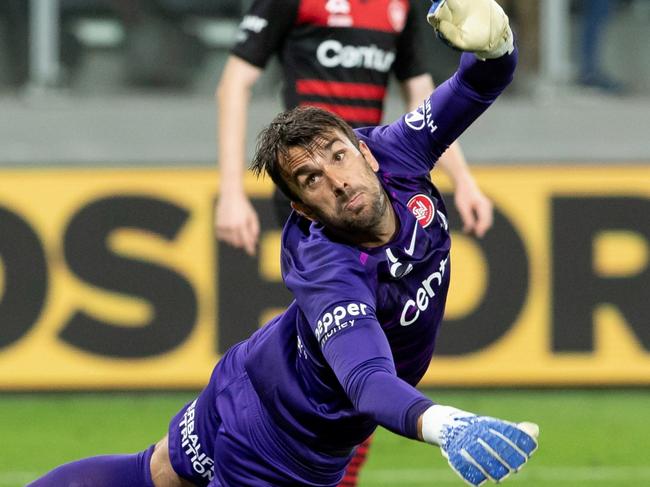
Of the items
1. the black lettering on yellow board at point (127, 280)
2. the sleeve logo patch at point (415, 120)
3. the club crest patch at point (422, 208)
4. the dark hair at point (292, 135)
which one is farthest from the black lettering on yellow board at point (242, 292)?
the dark hair at point (292, 135)

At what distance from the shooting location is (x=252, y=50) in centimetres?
512

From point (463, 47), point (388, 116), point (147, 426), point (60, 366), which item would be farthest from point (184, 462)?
point (388, 116)

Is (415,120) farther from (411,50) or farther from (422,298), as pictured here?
(411,50)

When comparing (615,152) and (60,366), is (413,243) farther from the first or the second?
(615,152)

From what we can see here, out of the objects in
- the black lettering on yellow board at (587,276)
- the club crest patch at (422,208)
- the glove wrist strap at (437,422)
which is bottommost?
the black lettering on yellow board at (587,276)

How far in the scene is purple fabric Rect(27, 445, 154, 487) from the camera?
429 cm

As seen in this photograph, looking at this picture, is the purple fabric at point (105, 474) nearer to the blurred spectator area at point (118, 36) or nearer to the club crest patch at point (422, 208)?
the club crest patch at point (422, 208)

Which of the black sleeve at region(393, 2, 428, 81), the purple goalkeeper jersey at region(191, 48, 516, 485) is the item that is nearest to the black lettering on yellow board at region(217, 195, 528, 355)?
the black sleeve at region(393, 2, 428, 81)

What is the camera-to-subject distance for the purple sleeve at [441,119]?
3.85m

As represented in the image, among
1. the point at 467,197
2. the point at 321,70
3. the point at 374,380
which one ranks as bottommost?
the point at 467,197

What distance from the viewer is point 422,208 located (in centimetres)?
380

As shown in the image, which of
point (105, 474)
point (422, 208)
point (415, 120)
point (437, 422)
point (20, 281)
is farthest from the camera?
point (20, 281)

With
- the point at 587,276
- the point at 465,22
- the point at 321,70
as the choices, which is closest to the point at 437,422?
the point at 465,22

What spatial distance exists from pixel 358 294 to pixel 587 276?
484cm
